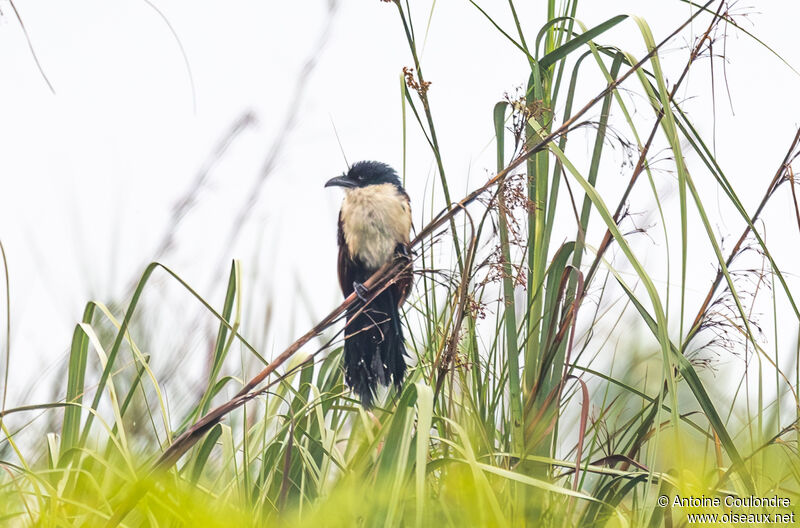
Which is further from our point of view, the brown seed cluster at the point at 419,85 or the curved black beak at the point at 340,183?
the curved black beak at the point at 340,183

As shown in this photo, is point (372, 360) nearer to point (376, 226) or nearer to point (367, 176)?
point (376, 226)

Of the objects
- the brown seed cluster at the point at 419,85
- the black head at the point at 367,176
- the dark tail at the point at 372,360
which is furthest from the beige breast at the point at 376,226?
the brown seed cluster at the point at 419,85

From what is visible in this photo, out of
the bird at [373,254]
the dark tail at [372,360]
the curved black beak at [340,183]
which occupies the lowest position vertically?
the dark tail at [372,360]

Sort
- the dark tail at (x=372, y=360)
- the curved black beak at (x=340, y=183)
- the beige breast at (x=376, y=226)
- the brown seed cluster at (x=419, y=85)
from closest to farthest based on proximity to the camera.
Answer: the brown seed cluster at (x=419, y=85)
the dark tail at (x=372, y=360)
the beige breast at (x=376, y=226)
the curved black beak at (x=340, y=183)

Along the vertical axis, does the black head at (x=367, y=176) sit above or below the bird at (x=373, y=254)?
above

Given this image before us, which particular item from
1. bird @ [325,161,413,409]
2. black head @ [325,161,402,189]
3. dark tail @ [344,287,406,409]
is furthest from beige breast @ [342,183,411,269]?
dark tail @ [344,287,406,409]

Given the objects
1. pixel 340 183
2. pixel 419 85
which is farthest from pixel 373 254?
pixel 419 85

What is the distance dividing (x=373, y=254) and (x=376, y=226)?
0.28 feet

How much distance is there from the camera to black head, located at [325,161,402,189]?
102 inches

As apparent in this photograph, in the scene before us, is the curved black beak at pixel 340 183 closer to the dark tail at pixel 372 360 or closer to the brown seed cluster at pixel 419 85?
the dark tail at pixel 372 360

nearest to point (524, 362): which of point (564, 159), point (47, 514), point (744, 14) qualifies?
point (564, 159)

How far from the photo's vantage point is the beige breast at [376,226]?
7.76ft

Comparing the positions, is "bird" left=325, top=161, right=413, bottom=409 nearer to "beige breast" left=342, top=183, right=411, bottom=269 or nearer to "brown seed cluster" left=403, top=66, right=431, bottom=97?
"beige breast" left=342, top=183, right=411, bottom=269

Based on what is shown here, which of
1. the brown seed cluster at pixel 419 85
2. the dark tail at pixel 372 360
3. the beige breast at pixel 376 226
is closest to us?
the brown seed cluster at pixel 419 85
